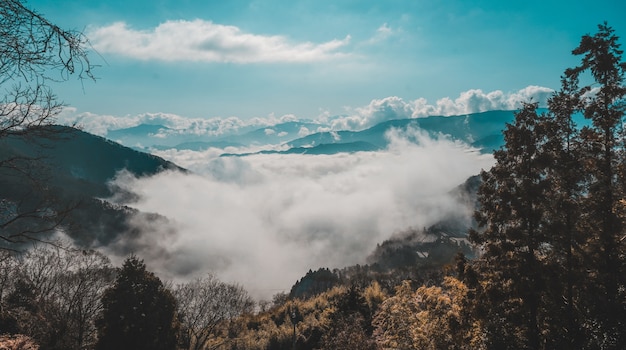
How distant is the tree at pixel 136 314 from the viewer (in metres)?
31.8

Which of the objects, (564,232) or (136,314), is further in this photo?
(136,314)

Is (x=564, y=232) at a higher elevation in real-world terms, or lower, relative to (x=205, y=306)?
higher

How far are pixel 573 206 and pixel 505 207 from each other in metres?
2.75

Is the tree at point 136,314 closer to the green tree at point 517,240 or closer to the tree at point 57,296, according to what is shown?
the tree at point 57,296

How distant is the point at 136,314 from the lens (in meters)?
32.5

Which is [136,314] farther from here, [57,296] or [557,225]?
[557,225]

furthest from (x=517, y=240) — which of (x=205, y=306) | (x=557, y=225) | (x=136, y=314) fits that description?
(x=205, y=306)

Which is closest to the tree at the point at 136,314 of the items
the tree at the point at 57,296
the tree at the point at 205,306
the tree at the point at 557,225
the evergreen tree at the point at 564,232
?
the tree at the point at 57,296

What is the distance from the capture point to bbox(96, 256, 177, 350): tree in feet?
104

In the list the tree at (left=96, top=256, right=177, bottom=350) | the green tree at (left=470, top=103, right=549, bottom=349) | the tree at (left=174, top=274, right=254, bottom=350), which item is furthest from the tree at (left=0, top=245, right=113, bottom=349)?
the green tree at (left=470, top=103, right=549, bottom=349)

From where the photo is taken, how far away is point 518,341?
17.5 meters

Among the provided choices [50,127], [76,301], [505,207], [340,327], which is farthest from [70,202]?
[76,301]

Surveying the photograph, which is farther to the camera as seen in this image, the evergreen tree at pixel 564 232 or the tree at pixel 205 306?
the tree at pixel 205 306

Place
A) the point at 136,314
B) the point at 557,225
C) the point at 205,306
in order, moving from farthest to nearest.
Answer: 1. the point at 205,306
2. the point at 136,314
3. the point at 557,225
